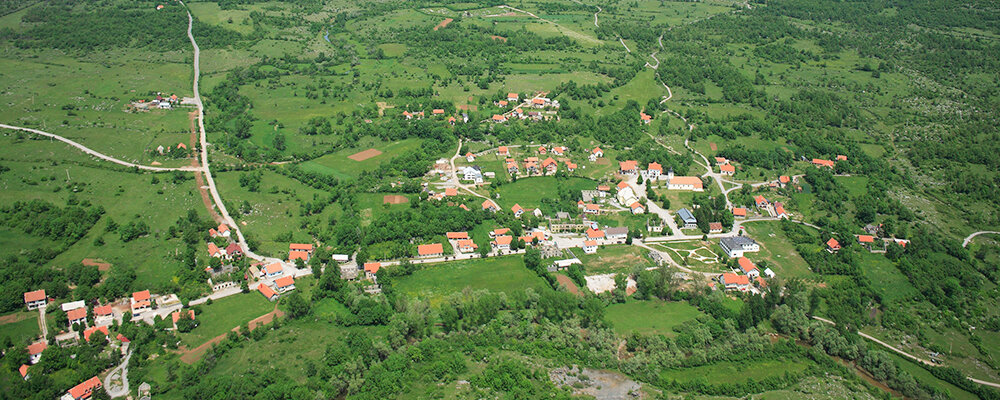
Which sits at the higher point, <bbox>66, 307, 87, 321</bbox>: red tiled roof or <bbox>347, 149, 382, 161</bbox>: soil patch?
<bbox>66, 307, 87, 321</bbox>: red tiled roof

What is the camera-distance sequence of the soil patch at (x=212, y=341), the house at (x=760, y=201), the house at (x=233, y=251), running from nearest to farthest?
the soil patch at (x=212, y=341) → the house at (x=233, y=251) → the house at (x=760, y=201)

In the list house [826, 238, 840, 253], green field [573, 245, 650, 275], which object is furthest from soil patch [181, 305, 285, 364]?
house [826, 238, 840, 253]

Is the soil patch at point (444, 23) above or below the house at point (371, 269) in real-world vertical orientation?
above

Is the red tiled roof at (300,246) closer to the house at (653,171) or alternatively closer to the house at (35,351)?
the house at (35,351)

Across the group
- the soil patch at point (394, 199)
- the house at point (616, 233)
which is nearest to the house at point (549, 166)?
the house at point (616, 233)

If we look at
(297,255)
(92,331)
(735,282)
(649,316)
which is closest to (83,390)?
(92,331)

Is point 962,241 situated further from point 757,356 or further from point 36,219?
point 36,219

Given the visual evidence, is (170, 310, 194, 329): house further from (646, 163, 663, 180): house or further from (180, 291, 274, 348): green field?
(646, 163, 663, 180): house

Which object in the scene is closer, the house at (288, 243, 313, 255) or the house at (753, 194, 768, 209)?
the house at (288, 243, 313, 255)
